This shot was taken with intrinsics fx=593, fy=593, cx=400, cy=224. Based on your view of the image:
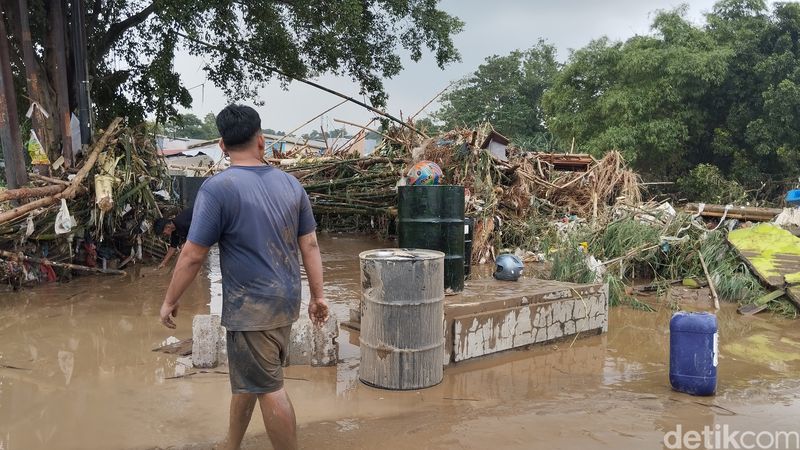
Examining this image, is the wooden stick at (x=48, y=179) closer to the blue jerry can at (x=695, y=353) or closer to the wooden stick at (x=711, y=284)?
the blue jerry can at (x=695, y=353)

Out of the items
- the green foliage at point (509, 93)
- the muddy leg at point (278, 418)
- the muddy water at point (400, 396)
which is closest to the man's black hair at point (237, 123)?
the muddy leg at point (278, 418)

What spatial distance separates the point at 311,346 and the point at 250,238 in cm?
234

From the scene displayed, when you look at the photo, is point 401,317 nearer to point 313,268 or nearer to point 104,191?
point 313,268

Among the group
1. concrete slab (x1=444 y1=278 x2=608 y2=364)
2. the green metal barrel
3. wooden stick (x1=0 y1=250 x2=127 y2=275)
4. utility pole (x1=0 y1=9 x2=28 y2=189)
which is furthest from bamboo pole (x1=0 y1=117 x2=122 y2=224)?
concrete slab (x1=444 y1=278 x2=608 y2=364)

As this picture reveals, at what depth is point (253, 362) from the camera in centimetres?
307

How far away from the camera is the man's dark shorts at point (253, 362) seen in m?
3.08

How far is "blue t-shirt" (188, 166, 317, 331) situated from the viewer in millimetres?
3010

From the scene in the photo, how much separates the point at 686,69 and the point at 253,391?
24.2 metres

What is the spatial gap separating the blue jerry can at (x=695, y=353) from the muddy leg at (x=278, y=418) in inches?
123

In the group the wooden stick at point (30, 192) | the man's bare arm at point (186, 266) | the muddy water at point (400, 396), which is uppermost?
the wooden stick at point (30, 192)

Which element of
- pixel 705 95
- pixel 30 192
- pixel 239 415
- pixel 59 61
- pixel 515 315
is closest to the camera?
pixel 239 415

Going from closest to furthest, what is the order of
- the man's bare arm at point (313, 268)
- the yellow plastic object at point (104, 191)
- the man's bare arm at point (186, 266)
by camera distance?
the man's bare arm at point (186, 266)
the man's bare arm at point (313, 268)
the yellow plastic object at point (104, 191)

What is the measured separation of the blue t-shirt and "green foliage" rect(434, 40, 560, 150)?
35998 mm

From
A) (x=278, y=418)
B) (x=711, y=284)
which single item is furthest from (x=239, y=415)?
(x=711, y=284)
